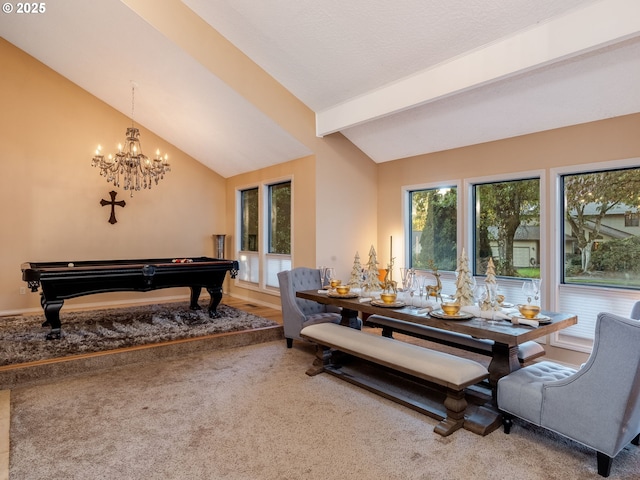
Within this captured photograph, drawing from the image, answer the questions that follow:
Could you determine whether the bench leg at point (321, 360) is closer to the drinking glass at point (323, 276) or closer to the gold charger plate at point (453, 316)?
the drinking glass at point (323, 276)

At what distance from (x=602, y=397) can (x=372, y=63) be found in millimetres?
3707

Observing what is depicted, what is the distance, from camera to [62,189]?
6.39 metres

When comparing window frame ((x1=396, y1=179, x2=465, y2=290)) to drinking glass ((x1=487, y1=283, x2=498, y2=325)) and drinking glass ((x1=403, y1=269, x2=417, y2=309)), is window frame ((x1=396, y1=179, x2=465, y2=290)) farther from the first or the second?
drinking glass ((x1=487, y1=283, x2=498, y2=325))

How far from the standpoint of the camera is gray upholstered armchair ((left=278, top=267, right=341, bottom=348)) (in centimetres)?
465

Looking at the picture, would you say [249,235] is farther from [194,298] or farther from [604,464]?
[604,464]

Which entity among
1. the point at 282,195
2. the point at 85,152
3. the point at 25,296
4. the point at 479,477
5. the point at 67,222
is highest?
the point at 85,152

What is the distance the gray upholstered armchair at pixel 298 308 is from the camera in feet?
15.3

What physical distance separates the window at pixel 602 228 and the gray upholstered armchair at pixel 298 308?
2.77m

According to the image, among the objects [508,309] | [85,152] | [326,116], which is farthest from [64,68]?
[508,309]

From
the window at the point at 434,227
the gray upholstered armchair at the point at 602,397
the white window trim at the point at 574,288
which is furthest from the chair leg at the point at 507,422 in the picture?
the window at the point at 434,227

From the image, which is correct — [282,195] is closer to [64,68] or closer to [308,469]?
[64,68]

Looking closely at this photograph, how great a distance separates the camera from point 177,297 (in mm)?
7531

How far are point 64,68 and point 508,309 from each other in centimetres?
689

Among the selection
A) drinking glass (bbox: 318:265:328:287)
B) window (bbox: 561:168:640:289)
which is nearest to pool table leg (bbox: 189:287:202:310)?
drinking glass (bbox: 318:265:328:287)
